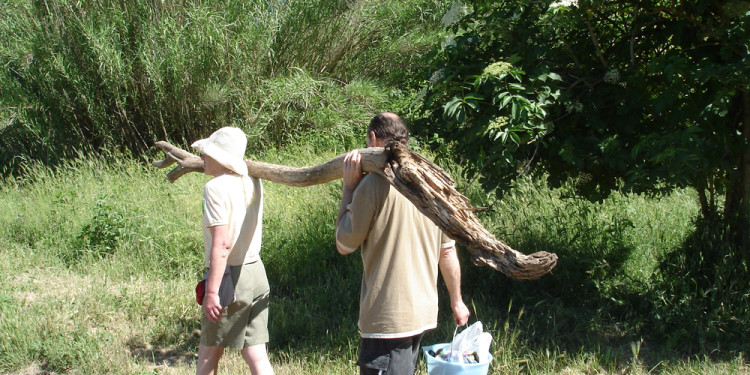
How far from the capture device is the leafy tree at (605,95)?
4.17 metres

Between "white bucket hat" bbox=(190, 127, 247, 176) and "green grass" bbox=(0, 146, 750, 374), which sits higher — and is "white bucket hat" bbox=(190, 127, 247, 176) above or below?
above

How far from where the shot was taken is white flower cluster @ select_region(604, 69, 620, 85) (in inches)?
181

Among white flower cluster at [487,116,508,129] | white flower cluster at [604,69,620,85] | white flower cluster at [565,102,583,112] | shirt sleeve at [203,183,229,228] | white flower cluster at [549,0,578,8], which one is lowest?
shirt sleeve at [203,183,229,228]

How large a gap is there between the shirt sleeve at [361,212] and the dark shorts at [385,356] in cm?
50

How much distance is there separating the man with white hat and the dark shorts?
93 cm

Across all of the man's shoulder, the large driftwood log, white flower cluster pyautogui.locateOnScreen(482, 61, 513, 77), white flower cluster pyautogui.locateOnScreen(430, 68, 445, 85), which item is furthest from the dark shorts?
white flower cluster pyautogui.locateOnScreen(430, 68, 445, 85)

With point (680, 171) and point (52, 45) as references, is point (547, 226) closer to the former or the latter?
point (680, 171)

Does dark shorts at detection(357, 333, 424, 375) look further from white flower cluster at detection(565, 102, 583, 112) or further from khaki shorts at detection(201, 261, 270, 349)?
white flower cluster at detection(565, 102, 583, 112)

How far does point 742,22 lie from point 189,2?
7.96m

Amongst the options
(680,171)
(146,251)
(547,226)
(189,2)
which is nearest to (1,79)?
(189,2)

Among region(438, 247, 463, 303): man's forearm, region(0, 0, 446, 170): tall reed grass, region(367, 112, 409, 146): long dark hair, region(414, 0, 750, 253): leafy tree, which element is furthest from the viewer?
region(0, 0, 446, 170): tall reed grass

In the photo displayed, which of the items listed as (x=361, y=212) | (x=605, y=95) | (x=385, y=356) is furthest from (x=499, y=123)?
(x=385, y=356)

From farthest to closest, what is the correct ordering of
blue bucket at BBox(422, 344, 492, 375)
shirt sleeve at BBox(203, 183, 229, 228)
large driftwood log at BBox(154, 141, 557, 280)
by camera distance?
1. shirt sleeve at BBox(203, 183, 229, 228)
2. blue bucket at BBox(422, 344, 492, 375)
3. large driftwood log at BBox(154, 141, 557, 280)

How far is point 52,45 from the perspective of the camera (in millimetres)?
10008
